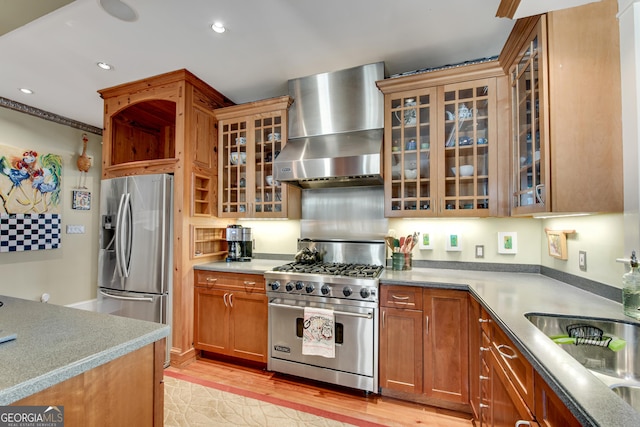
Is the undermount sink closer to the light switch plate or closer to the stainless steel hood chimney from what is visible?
the stainless steel hood chimney

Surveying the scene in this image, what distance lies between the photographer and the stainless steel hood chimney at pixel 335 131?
7.50ft

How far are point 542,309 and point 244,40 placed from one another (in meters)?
2.52

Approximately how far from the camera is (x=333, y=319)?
2139 mm

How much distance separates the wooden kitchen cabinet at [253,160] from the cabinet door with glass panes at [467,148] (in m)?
1.40

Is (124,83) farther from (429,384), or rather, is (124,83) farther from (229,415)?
(429,384)

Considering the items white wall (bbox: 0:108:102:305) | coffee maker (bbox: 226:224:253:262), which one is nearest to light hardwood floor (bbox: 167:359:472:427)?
coffee maker (bbox: 226:224:253:262)

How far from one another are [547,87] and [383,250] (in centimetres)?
164

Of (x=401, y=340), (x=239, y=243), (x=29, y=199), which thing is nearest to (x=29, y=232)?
(x=29, y=199)

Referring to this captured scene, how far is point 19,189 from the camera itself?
3.22 metres

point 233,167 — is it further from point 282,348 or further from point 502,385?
point 502,385

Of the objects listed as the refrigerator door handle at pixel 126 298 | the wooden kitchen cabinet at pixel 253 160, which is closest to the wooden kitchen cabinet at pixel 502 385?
the wooden kitchen cabinet at pixel 253 160

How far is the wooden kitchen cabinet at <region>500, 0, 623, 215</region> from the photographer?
4.57 ft

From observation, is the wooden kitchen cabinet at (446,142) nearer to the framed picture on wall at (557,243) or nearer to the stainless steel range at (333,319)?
the framed picture on wall at (557,243)

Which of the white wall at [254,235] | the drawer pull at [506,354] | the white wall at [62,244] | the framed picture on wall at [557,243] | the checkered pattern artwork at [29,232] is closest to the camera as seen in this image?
the drawer pull at [506,354]
